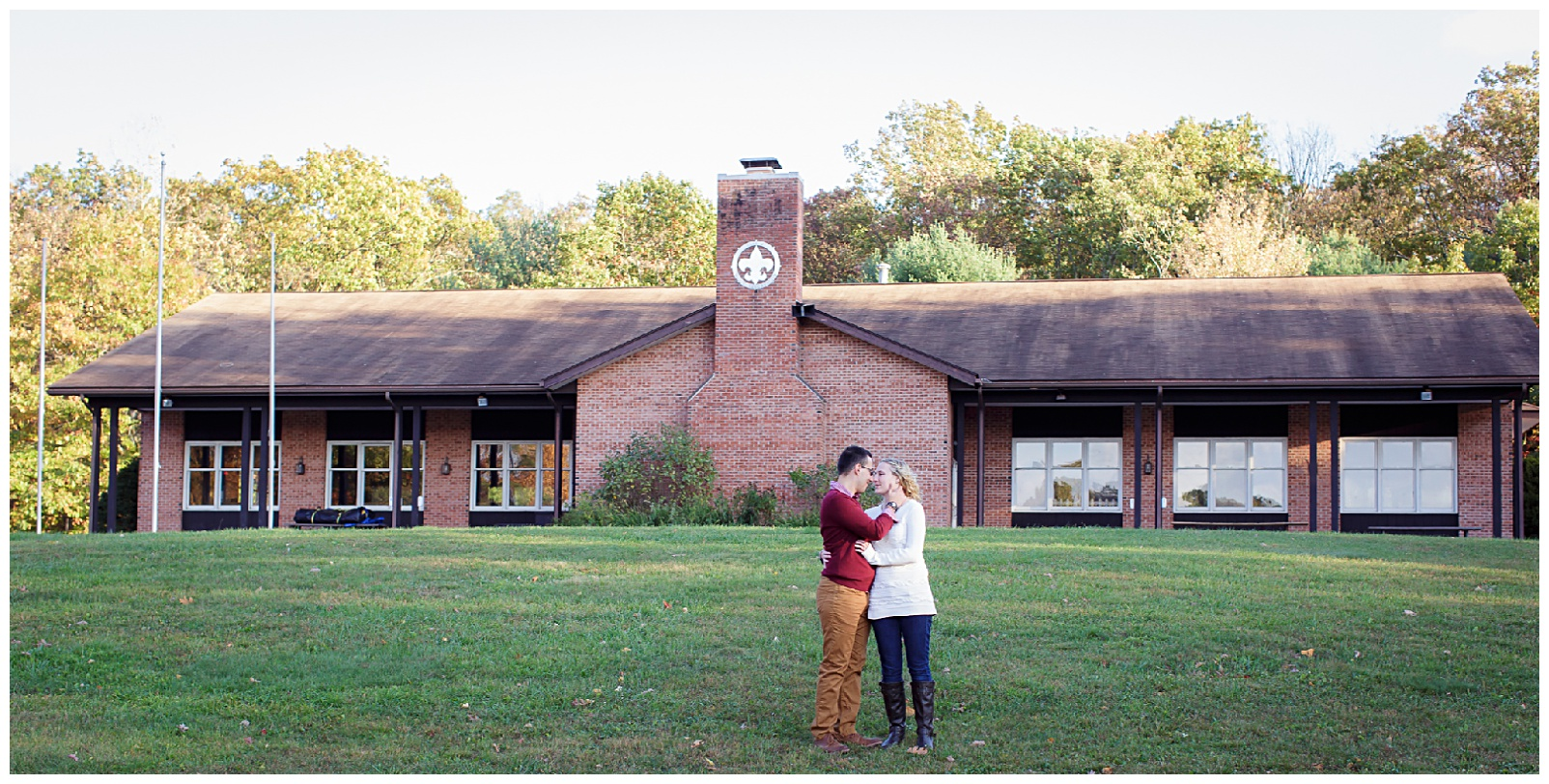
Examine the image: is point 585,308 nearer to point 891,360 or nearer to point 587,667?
point 891,360

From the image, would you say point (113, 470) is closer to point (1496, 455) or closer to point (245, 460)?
point (245, 460)

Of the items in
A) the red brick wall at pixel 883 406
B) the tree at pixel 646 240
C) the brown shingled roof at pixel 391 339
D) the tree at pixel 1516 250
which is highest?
the tree at pixel 646 240

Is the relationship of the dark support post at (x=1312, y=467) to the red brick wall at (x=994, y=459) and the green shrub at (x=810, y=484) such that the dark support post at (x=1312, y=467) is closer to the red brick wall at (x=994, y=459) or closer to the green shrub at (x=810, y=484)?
the red brick wall at (x=994, y=459)

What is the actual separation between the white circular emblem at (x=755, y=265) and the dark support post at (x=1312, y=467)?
28.8 feet

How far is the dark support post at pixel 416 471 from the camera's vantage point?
82.1 feet

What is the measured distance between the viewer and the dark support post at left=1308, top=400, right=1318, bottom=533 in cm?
2328

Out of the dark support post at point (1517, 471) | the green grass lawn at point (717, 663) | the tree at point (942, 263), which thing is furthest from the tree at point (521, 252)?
the green grass lawn at point (717, 663)

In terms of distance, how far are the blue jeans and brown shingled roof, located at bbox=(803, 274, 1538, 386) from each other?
14.8 m

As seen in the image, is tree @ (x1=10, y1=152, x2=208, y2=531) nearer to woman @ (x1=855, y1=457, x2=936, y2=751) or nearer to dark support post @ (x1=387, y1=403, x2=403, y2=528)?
dark support post @ (x1=387, y1=403, x2=403, y2=528)

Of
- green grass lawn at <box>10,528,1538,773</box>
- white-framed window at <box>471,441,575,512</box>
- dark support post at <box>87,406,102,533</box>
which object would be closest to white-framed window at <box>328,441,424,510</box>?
white-framed window at <box>471,441,575,512</box>

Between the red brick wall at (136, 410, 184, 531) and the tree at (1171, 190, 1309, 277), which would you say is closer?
the red brick wall at (136, 410, 184, 531)

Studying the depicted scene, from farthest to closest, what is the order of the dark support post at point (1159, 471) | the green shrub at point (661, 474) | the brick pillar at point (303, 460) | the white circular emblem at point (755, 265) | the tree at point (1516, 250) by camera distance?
the tree at point (1516, 250) < the brick pillar at point (303, 460) < the dark support post at point (1159, 471) < the white circular emblem at point (755, 265) < the green shrub at point (661, 474)

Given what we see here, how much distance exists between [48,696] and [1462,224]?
147ft

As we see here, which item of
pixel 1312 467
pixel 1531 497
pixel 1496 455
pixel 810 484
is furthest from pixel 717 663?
pixel 1531 497
